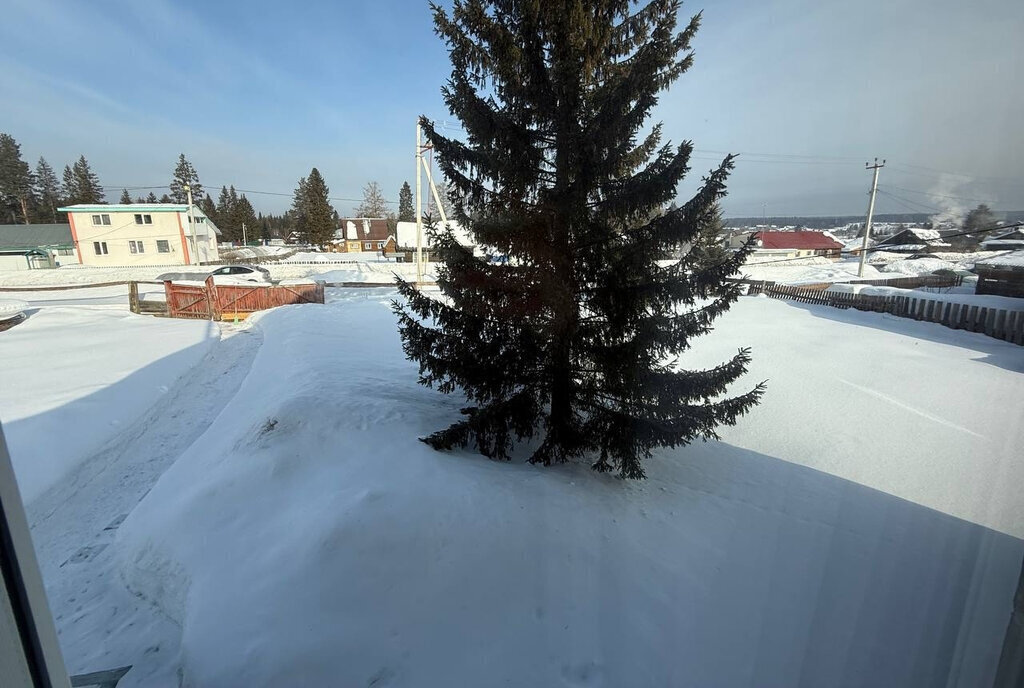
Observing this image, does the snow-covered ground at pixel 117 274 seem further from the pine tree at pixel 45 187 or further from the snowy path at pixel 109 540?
the pine tree at pixel 45 187

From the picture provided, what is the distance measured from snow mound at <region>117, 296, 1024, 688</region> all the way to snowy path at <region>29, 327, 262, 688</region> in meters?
0.19

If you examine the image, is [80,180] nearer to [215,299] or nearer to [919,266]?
[215,299]

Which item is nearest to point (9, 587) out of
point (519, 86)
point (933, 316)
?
point (519, 86)

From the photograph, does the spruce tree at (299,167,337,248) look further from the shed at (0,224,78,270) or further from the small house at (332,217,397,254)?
the shed at (0,224,78,270)

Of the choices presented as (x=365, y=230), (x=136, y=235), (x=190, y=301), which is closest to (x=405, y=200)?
(x=365, y=230)

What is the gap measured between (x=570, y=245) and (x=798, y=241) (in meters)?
54.2

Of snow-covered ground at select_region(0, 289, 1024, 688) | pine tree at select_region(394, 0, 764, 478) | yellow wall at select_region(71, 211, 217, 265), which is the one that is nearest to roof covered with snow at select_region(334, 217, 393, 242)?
yellow wall at select_region(71, 211, 217, 265)

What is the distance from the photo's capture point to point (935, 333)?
540 inches

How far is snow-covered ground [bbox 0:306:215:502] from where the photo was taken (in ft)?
20.2

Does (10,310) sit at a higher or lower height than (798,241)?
lower

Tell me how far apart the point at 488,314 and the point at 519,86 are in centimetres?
246

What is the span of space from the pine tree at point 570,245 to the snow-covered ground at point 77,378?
538cm

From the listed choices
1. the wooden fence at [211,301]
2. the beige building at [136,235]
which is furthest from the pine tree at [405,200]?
the wooden fence at [211,301]

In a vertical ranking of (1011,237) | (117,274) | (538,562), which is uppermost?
(1011,237)
